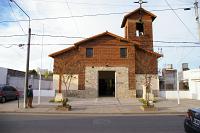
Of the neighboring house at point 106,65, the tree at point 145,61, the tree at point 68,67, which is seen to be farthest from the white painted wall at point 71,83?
the tree at point 145,61

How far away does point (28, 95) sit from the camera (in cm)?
2280

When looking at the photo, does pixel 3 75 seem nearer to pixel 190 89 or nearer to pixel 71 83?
pixel 71 83

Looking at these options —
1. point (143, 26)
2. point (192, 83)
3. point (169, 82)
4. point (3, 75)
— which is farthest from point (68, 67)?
point (169, 82)

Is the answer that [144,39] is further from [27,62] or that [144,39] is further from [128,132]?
[128,132]

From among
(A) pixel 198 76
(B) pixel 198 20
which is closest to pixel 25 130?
(B) pixel 198 20

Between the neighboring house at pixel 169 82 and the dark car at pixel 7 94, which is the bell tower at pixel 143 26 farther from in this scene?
the dark car at pixel 7 94

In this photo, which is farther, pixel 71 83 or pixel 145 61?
pixel 145 61

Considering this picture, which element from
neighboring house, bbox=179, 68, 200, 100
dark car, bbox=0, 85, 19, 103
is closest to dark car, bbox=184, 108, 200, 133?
dark car, bbox=0, 85, 19, 103

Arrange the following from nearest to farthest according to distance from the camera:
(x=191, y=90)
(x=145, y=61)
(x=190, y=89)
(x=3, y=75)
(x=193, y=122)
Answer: (x=193, y=122) < (x=145, y=61) < (x=191, y=90) < (x=190, y=89) < (x=3, y=75)

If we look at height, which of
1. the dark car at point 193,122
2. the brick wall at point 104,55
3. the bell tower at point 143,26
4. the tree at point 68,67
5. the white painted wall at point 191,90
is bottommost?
the dark car at point 193,122

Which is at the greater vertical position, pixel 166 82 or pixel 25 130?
pixel 166 82

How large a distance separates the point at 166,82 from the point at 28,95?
2368 centimetres

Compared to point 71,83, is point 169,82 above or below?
above

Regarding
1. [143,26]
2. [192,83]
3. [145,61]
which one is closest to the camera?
[145,61]
